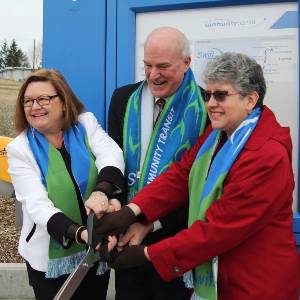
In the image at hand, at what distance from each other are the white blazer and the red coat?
516 millimetres

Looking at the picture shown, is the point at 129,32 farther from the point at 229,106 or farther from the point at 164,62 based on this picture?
the point at 229,106

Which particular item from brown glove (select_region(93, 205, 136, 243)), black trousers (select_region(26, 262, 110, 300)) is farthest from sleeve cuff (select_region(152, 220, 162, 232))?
black trousers (select_region(26, 262, 110, 300))

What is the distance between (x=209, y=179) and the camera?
1751 mm

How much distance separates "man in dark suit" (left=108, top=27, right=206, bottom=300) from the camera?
78.9 inches

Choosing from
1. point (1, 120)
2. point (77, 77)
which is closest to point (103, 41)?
point (77, 77)

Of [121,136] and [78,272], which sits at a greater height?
[121,136]

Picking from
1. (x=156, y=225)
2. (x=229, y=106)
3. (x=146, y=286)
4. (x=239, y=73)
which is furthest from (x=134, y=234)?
(x=239, y=73)

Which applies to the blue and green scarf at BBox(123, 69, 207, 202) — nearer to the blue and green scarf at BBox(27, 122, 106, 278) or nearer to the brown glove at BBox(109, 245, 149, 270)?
A: the blue and green scarf at BBox(27, 122, 106, 278)

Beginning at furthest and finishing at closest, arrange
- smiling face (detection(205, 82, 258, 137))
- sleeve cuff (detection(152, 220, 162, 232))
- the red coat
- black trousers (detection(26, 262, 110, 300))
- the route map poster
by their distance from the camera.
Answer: the route map poster
black trousers (detection(26, 262, 110, 300))
sleeve cuff (detection(152, 220, 162, 232))
smiling face (detection(205, 82, 258, 137))
the red coat

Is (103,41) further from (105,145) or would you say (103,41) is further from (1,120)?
Result: (1,120)

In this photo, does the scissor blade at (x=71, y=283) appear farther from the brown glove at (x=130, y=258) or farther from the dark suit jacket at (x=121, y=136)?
the dark suit jacket at (x=121, y=136)

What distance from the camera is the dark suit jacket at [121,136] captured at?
209cm

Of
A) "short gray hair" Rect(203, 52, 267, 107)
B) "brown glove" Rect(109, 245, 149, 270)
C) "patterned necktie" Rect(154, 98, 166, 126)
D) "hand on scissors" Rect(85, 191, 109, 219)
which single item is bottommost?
"brown glove" Rect(109, 245, 149, 270)

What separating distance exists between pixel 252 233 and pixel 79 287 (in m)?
0.97
